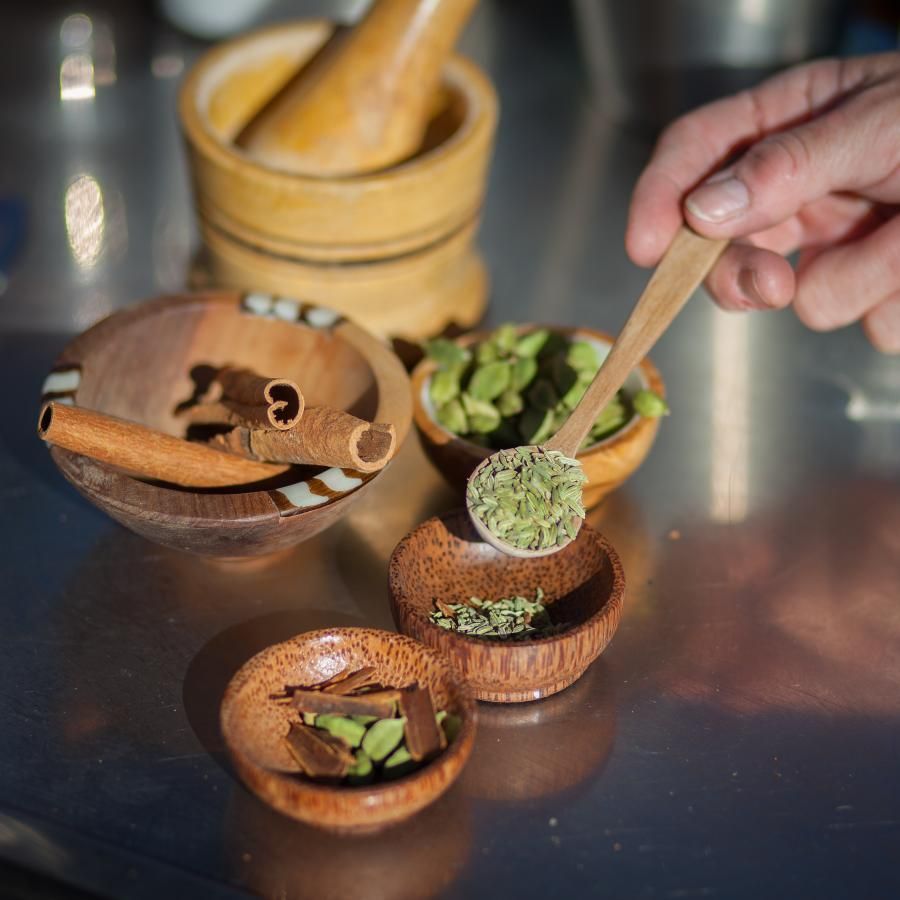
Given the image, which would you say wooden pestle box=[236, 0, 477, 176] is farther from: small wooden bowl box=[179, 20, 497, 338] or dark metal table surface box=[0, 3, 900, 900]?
dark metal table surface box=[0, 3, 900, 900]

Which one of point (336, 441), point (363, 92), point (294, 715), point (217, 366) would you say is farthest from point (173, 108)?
point (294, 715)

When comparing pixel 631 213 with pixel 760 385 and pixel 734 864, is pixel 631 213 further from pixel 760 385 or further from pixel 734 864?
pixel 734 864

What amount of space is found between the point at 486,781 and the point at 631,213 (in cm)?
50

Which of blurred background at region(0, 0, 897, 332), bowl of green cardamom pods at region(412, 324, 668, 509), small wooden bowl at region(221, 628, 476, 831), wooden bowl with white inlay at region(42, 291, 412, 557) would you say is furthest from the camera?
blurred background at region(0, 0, 897, 332)

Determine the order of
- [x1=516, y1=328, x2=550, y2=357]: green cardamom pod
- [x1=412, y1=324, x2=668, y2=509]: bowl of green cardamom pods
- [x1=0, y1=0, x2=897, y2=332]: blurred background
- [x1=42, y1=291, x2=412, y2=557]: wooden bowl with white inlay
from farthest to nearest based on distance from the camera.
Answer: [x1=0, y1=0, x2=897, y2=332]: blurred background, [x1=516, y1=328, x2=550, y2=357]: green cardamom pod, [x1=412, y1=324, x2=668, y2=509]: bowl of green cardamom pods, [x1=42, y1=291, x2=412, y2=557]: wooden bowl with white inlay

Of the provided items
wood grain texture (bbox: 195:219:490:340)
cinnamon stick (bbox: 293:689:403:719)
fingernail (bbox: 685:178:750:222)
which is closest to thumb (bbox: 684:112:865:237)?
fingernail (bbox: 685:178:750:222)

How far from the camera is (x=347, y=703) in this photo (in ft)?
2.46

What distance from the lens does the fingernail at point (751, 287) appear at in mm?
980

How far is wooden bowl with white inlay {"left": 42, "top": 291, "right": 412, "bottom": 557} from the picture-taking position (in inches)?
30.5

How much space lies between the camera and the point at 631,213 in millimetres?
1053

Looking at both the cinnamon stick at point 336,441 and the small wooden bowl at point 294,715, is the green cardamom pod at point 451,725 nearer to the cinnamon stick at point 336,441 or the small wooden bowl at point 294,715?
the small wooden bowl at point 294,715

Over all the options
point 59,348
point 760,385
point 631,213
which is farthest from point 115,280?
point 760,385

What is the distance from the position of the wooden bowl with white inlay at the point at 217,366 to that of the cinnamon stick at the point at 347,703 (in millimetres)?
107

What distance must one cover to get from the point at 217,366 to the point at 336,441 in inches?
8.7
